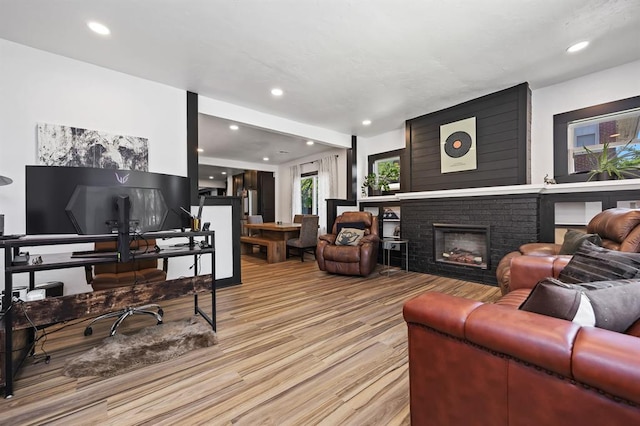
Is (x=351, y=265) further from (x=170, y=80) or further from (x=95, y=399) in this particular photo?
(x=170, y=80)

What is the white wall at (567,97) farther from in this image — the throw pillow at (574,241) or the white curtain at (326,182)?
the white curtain at (326,182)

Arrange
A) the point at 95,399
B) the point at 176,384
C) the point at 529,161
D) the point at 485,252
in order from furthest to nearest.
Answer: the point at 485,252 → the point at 529,161 → the point at 176,384 → the point at 95,399

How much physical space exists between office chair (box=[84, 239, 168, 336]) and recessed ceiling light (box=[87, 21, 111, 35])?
185 cm

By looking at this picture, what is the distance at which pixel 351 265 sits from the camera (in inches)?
159

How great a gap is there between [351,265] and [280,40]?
9.80 feet

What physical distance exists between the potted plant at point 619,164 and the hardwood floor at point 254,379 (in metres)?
2.72

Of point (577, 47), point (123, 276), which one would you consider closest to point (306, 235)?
point (123, 276)

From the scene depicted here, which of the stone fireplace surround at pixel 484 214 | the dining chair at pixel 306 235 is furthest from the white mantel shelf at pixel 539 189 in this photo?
the dining chair at pixel 306 235

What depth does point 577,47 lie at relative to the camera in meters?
2.62

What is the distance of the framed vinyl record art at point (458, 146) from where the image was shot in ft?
12.7

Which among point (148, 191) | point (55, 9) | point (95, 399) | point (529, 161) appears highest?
point (55, 9)

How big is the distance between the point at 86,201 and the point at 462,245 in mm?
4411

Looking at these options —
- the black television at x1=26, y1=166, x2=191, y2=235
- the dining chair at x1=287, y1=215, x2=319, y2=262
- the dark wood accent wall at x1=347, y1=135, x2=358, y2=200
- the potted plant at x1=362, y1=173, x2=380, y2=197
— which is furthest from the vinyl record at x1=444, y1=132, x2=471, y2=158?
the black television at x1=26, y1=166, x2=191, y2=235

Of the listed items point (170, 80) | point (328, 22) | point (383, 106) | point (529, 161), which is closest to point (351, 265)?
point (383, 106)
